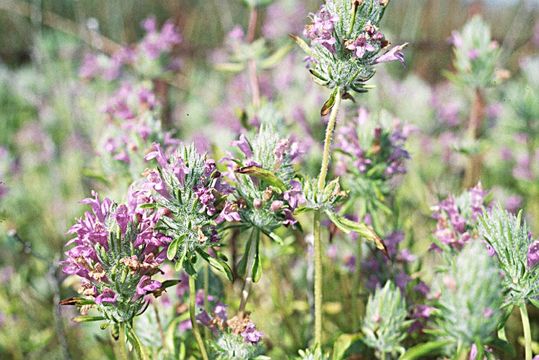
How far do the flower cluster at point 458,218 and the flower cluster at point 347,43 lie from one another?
68 centimetres

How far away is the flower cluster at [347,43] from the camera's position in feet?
5.45

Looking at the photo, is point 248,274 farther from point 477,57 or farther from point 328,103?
point 477,57

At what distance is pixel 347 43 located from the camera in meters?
1.66

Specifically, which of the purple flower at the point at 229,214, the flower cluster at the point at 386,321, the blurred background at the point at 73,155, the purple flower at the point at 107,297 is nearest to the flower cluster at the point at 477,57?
the blurred background at the point at 73,155

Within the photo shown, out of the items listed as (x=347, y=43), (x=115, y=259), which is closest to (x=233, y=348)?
(x=115, y=259)

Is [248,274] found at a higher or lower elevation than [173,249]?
lower

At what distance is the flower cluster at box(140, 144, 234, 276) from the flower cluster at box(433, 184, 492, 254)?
0.87m

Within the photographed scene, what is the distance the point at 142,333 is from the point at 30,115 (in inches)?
176

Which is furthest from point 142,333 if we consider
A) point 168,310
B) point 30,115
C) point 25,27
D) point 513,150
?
point 25,27

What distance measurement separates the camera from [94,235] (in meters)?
1.62

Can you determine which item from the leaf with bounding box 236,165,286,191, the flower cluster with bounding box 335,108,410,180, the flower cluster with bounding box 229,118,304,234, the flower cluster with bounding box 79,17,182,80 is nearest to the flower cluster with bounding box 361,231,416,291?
the flower cluster with bounding box 335,108,410,180

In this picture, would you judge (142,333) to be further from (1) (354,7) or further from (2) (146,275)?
(1) (354,7)

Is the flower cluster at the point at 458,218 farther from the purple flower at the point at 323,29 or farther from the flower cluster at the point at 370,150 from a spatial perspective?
the purple flower at the point at 323,29

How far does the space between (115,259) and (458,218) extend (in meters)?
1.26
